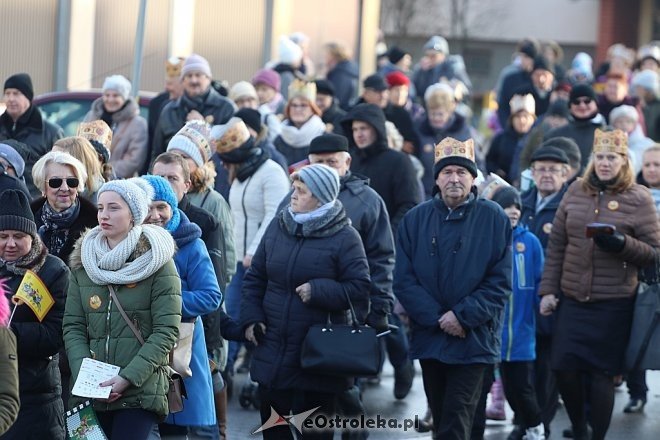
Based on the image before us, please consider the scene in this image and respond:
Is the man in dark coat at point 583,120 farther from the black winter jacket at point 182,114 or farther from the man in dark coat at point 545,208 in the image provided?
the black winter jacket at point 182,114

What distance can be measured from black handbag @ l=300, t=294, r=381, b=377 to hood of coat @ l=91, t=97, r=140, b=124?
17.1 feet

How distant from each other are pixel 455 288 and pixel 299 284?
41.2 inches

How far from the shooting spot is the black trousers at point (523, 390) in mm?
10266

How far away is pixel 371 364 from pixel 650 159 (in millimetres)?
4379

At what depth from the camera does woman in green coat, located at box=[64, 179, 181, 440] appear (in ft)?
23.7

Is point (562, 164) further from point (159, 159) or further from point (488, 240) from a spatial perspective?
point (159, 159)

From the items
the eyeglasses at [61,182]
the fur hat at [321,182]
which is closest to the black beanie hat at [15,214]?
the eyeglasses at [61,182]

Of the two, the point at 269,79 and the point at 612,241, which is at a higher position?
the point at 269,79

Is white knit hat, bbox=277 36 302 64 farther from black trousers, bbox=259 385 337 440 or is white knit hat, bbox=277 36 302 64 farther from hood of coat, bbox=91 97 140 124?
black trousers, bbox=259 385 337 440

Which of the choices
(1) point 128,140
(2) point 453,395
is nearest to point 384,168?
(1) point 128,140

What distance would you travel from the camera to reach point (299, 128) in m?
A: 13.6

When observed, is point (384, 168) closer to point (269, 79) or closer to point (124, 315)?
point (124, 315)

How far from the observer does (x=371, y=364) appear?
27.8ft

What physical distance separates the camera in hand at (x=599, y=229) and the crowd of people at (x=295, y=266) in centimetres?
1
